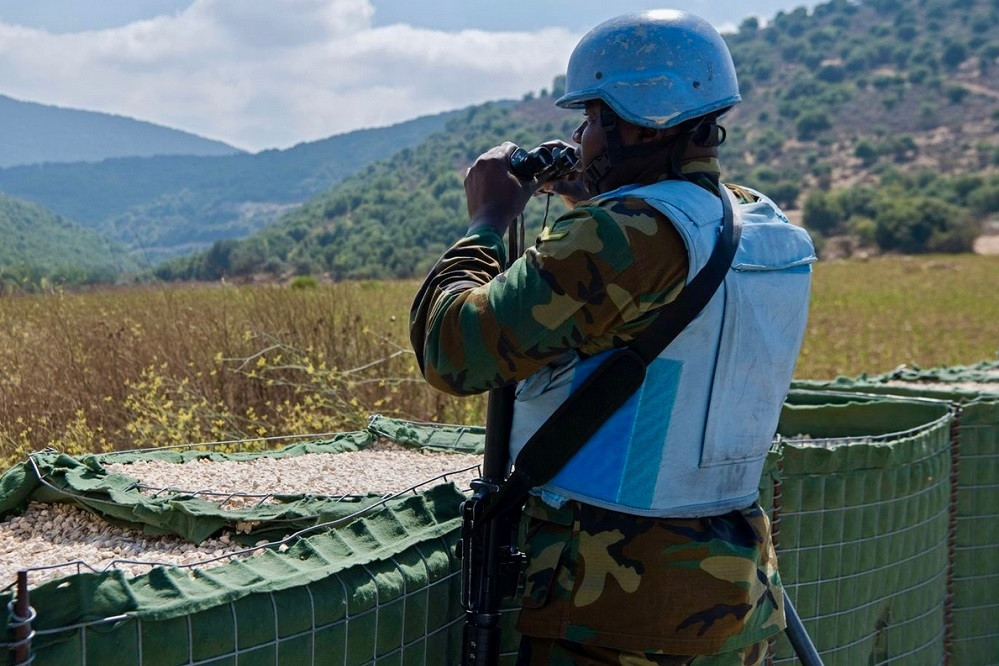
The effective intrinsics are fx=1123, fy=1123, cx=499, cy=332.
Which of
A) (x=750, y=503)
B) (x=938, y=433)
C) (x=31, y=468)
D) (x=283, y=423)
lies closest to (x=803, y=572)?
(x=938, y=433)

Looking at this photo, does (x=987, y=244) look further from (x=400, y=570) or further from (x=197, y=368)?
(x=400, y=570)

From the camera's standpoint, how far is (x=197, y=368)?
705 cm

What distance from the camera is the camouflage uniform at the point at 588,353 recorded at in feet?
6.68

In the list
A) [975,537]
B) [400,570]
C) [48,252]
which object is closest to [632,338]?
[400,570]

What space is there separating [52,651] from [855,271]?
45.7 metres

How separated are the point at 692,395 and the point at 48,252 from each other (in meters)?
11.0

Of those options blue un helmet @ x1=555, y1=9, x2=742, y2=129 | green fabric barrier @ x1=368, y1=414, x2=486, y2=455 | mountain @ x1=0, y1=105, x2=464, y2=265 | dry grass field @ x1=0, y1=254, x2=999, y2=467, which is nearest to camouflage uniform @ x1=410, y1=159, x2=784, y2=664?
blue un helmet @ x1=555, y1=9, x2=742, y2=129


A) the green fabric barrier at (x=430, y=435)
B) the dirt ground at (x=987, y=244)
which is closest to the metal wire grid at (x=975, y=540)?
the green fabric barrier at (x=430, y=435)

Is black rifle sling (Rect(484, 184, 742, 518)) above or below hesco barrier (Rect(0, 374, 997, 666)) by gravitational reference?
above

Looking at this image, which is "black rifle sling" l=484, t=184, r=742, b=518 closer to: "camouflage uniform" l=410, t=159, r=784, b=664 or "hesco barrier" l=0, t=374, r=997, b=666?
"camouflage uniform" l=410, t=159, r=784, b=664

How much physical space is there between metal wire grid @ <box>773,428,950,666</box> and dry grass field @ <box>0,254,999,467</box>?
10.7 ft

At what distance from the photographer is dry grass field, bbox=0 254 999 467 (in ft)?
20.1

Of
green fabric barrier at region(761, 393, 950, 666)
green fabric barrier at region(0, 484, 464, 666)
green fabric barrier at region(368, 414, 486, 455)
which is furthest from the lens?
green fabric barrier at region(368, 414, 486, 455)

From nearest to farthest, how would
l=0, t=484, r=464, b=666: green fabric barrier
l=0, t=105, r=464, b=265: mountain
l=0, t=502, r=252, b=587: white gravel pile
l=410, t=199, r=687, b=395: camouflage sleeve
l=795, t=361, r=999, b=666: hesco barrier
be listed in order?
l=0, t=484, r=464, b=666: green fabric barrier → l=410, t=199, r=687, b=395: camouflage sleeve → l=0, t=502, r=252, b=587: white gravel pile → l=795, t=361, r=999, b=666: hesco barrier → l=0, t=105, r=464, b=265: mountain
